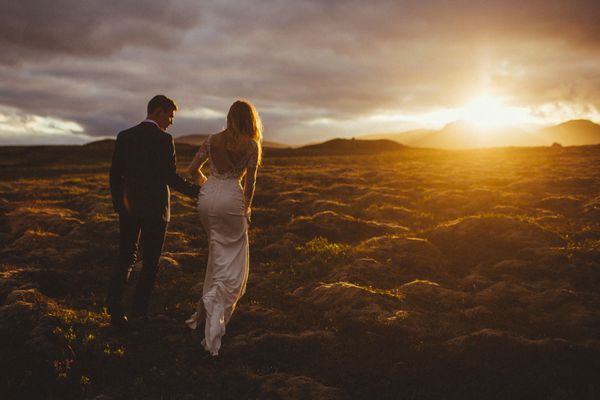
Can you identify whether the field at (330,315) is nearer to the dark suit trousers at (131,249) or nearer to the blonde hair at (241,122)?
the dark suit trousers at (131,249)

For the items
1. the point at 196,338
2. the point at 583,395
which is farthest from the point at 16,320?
the point at 583,395

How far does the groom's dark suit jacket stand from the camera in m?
8.65

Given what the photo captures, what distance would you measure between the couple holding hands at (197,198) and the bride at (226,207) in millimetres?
18

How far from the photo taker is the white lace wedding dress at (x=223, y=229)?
8945mm

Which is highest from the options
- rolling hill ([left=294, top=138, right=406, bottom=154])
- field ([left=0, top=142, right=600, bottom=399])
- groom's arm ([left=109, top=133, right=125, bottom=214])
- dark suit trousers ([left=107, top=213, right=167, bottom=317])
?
rolling hill ([left=294, top=138, right=406, bottom=154])

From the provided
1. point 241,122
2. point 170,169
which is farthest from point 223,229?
point 241,122

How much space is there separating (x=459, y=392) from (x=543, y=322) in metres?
3.75

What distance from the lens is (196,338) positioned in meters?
9.03

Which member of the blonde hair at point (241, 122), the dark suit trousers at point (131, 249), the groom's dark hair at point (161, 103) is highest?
the groom's dark hair at point (161, 103)

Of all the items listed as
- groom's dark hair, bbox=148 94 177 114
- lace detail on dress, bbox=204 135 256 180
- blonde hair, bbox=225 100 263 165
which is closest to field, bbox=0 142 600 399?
lace detail on dress, bbox=204 135 256 180

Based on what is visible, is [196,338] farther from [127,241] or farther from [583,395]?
[583,395]

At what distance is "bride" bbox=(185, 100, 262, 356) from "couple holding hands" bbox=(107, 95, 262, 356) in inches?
0.7

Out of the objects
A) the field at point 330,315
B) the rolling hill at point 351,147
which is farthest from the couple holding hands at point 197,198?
the rolling hill at point 351,147

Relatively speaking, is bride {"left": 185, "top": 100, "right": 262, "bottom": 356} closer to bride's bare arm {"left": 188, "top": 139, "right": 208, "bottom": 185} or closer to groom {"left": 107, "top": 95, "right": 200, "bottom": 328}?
bride's bare arm {"left": 188, "top": 139, "right": 208, "bottom": 185}
